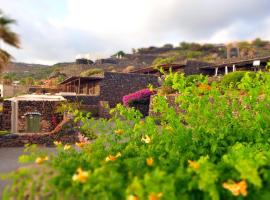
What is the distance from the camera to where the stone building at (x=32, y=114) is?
21.3 meters

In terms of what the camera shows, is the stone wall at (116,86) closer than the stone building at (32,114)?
No

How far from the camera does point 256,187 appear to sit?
306 centimetres

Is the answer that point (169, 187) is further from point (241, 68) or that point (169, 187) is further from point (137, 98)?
point (241, 68)

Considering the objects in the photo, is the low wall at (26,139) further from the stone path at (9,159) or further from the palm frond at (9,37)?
the palm frond at (9,37)

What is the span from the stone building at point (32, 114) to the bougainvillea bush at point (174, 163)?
16.5 meters

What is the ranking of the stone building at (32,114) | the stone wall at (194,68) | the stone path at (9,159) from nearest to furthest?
the stone path at (9,159) → the stone building at (32,114) → the stone wall at (194,68)

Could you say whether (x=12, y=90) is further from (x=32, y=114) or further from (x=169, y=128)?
(x=169, y=128)

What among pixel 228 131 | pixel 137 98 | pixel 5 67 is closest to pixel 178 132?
pixel 228 131

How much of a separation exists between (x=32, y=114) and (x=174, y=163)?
1879 centimetres

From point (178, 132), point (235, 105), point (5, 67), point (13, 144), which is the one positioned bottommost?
point (13, 144)

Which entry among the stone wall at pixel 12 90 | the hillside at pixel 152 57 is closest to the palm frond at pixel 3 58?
the stone wall at pixel 12 90

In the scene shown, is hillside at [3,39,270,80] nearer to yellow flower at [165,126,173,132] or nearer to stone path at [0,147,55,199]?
stone path at [0,147,55,199]

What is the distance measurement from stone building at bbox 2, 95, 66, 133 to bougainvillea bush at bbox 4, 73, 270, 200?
54.2ft

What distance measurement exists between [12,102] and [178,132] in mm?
18074
